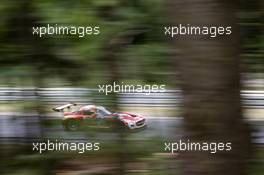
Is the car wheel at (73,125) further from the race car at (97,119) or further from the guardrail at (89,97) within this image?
the guardrail at (89,97)

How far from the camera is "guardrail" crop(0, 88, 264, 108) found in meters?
3.92

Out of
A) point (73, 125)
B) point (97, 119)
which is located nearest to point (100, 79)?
point (97, 119)

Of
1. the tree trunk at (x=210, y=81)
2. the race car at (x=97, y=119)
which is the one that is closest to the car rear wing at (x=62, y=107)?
the race car at (x=97, y=119)

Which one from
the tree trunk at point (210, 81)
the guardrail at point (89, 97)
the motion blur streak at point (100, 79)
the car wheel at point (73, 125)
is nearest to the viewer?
the tree trunk at point (210, 81)

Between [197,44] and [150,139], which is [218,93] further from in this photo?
[150,139]

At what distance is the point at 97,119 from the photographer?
406cm

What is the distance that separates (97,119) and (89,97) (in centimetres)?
21

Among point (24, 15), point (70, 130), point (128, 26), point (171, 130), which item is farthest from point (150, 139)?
point (24, 15)

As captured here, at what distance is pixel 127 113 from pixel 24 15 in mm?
907

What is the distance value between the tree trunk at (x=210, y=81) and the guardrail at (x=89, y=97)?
37.8 inches

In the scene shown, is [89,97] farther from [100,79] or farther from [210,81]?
[210,81]

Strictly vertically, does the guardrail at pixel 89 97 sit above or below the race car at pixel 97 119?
above

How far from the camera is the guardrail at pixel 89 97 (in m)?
3.92

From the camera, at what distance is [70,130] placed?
4.12 meters
